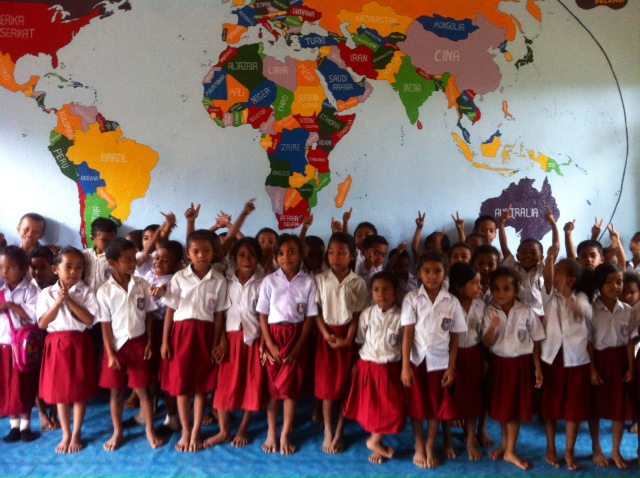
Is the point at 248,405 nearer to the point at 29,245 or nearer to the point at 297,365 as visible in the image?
the point at 297,365

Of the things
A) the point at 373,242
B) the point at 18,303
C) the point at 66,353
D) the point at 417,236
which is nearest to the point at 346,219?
the point at 417,236

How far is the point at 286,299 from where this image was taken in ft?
8.11

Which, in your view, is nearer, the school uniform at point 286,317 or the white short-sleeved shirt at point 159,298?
the school uniform at point 286,317

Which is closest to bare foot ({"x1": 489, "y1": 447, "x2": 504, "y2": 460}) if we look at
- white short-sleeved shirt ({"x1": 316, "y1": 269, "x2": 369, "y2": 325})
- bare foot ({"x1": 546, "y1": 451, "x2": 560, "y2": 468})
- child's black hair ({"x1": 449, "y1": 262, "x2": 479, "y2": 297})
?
bare foot ({"x1": 546, "y1": 451, "x2": 560, "y2": 468})

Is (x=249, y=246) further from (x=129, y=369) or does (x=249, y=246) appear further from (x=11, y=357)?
(x=11, y=357)

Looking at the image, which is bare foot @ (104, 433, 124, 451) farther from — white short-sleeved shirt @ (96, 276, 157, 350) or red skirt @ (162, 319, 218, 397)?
white short-sleeved shirt @ (96, 276, 157, 350)

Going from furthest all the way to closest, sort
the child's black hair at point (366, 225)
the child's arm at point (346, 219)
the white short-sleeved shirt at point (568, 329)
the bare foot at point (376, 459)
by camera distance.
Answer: the child's arm at point (346, 219), the child's black hair at point (366, 225), the bare foot at point (376, 459), the white short-sleeved shirt at point (568, 329)

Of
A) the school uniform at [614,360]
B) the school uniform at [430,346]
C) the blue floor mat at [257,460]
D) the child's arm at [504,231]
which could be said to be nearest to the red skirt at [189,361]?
the blue floor mat at [257,460]

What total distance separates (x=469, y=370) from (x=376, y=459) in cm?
66

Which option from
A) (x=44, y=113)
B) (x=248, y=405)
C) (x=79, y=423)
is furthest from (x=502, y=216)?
(x=44, y=113)

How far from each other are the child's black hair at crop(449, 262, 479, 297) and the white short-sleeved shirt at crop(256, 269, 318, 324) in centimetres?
73

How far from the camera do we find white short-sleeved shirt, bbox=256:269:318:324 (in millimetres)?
2467

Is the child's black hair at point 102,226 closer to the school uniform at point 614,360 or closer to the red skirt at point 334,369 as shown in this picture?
the red skirt at point 334,369

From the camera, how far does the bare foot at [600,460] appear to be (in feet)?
7.72
